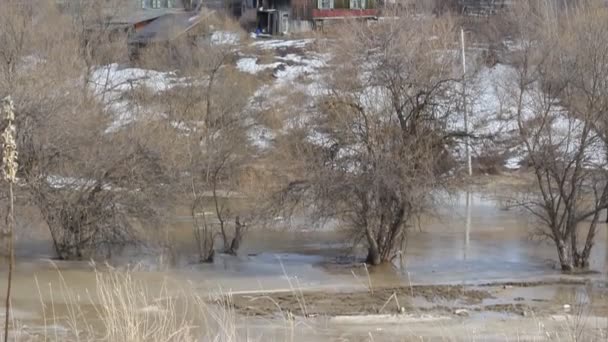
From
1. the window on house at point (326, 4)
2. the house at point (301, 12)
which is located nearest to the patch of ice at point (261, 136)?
the house at point (301, 12)

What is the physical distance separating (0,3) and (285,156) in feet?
69.5

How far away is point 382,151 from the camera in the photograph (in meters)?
22.2

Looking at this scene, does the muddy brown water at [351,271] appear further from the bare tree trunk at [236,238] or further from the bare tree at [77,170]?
the bare tree at [77,170]

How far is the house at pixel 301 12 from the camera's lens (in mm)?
59375

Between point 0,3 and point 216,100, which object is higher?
point 0,3

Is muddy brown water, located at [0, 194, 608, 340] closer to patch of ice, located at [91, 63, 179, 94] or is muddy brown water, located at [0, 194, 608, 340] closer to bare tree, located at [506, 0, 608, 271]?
bare tree, located at [506, 0, 608, 271]

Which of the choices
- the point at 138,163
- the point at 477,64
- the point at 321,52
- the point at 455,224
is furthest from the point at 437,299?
the point at 321,52

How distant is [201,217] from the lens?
26578 mm

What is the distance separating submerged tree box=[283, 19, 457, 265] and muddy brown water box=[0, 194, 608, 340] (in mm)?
1276

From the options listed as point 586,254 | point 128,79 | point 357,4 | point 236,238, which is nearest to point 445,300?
point 586,254

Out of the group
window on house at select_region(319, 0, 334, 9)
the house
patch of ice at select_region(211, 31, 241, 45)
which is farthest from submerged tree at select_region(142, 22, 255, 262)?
window on house at select_region(319, 0, 334, 9)

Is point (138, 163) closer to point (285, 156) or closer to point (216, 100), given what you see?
point (285, 156)

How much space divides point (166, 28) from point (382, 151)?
35247 mm

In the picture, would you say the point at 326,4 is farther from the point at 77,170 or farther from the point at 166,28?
the point at 77,170
